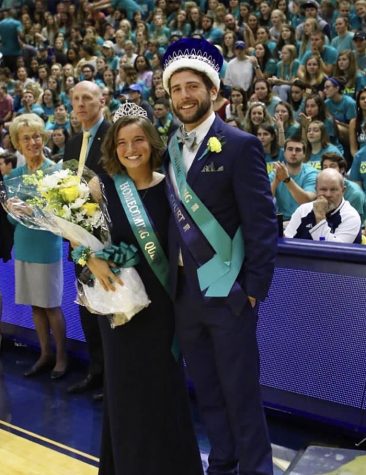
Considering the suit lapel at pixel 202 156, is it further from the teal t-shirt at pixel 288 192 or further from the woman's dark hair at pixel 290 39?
the woman's dark hair at pixel 290 39

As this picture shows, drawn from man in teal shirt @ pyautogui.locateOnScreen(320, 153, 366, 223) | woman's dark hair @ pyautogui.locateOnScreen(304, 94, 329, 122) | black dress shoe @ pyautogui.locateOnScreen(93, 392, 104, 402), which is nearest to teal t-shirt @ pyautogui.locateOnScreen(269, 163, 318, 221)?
man in teal shirt @ pyautogui.locateOnScreen(320, 153, 366, 223)

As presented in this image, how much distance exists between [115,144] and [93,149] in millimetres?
1043

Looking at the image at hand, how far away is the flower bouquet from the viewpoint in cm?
291

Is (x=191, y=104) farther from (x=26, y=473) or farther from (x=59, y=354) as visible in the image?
(x=59, y=354)

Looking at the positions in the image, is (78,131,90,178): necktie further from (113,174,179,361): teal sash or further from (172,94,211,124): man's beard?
(172,94,211,124): man's beard

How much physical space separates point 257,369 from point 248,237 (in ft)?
1.79

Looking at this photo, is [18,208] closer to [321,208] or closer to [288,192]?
[321,208]

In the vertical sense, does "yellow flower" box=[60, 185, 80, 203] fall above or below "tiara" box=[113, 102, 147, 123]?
below

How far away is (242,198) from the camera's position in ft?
9.00

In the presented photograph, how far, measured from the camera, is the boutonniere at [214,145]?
2789mm

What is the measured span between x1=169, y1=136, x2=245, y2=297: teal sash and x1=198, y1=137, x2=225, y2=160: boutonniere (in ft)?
0.53

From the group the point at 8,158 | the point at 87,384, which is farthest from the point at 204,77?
the point at 8,158

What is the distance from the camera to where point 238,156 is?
2.76 meters

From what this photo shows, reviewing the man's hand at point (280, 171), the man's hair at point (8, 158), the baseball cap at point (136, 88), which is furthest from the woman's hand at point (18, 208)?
the baseball cap at point (136, 88)
